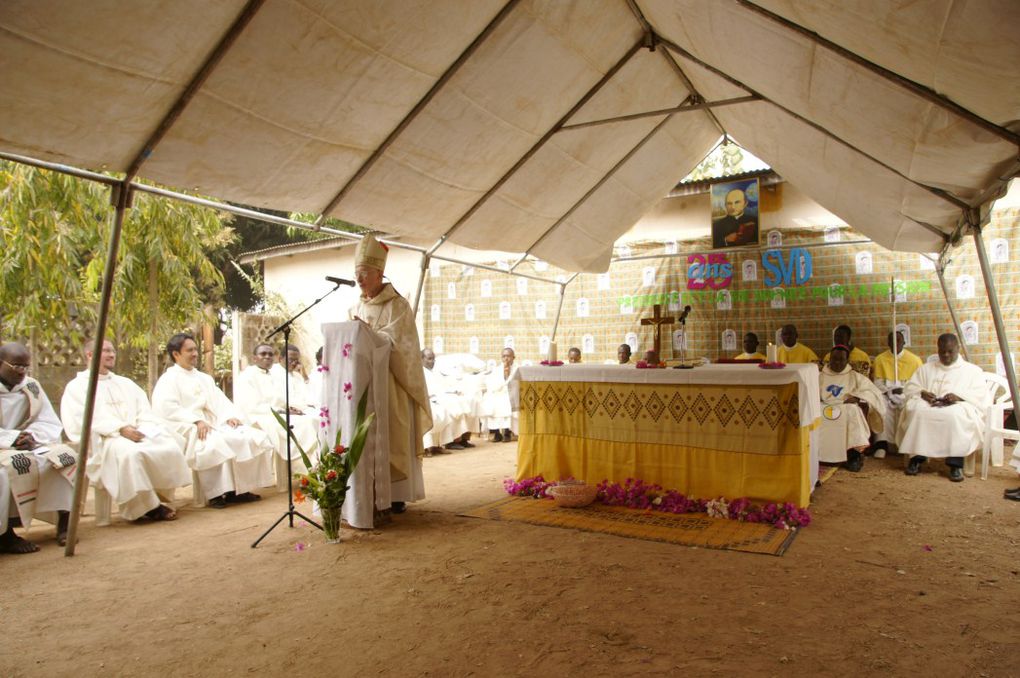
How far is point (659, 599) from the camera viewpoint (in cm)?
353

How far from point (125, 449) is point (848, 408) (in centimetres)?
758

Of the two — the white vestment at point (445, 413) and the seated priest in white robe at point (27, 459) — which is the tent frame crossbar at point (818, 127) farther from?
the seated priest in white robe at point (27, 459)

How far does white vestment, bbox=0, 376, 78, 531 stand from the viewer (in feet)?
15.6

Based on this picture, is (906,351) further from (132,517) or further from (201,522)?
(132,517)

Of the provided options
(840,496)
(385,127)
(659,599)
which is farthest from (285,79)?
(840,496)

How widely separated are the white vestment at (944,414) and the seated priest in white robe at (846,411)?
362mm

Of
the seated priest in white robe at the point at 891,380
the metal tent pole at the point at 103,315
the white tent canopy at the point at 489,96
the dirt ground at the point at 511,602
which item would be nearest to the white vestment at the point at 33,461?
the dirt ground at the point at 511,602

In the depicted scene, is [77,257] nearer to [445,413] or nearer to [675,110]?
[445,413]

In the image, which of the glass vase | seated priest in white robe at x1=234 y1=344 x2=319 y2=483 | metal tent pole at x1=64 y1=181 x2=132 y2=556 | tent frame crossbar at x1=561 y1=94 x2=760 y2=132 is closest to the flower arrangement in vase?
the glass vase

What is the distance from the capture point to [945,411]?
23.2 ft

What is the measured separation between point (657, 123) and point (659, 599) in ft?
17.4

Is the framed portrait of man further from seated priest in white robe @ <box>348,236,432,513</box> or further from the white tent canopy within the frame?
seated priest in white robe @ <box>348,236,432,513</box>

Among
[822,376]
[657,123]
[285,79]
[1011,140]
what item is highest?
[657,123]

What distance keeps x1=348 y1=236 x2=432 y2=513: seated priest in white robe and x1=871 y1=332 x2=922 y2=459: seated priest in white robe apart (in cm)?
597
